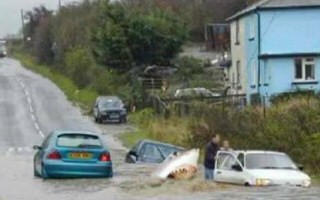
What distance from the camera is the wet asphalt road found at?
24.4 metres

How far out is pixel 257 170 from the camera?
27875 millimetres

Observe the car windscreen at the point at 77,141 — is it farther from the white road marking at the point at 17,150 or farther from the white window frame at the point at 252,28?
the white window frame at the point at 252,28

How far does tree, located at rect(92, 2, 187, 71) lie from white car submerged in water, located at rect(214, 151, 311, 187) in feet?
144

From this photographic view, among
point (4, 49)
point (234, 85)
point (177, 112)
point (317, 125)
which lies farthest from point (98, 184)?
point (4, 49)

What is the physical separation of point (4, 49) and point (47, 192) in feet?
387

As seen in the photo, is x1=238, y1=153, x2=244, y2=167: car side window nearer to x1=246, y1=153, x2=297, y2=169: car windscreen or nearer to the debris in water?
x1=246, y1=153, x2=297, y2=169: car windscreen

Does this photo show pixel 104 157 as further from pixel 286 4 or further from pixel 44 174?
pixel 286 4

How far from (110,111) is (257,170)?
38.5 metres

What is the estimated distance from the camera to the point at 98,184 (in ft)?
90.6

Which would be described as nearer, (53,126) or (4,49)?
(53,126)

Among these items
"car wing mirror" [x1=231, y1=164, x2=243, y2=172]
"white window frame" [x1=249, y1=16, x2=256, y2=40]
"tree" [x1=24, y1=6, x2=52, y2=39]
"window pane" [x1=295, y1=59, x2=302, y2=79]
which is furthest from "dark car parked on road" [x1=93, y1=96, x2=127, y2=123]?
"tree" [x1=24, y1=6, x2=52, y2=39]

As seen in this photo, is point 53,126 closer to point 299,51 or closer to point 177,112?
point 177,112

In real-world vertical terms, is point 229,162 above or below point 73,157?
below

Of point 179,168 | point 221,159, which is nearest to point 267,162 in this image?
point 221,159
